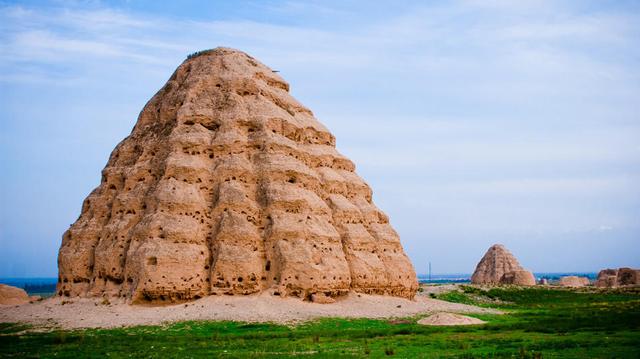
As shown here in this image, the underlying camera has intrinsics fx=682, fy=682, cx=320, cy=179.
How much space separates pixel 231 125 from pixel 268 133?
2.65 metres

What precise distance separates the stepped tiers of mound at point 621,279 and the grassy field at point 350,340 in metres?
62.6

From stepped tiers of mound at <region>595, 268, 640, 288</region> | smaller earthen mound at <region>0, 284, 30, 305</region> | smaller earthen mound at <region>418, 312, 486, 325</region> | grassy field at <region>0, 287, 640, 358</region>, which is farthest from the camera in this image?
stepped tiers of mound at <region>595, 268, 640, 288</region>

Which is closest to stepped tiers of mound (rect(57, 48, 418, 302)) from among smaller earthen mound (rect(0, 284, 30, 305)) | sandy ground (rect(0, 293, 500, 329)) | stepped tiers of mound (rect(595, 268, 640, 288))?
sandy ground (rect(0, 293, 500, 329))

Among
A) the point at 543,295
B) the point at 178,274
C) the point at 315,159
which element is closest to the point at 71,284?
the point at 178,274

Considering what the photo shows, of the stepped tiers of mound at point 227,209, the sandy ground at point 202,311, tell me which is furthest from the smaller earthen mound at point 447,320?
the stepped tiers of mound at point 227,209

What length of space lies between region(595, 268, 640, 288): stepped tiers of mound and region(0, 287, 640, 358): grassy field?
2465 inches

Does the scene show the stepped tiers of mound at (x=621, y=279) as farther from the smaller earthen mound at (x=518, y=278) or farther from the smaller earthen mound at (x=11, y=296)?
the smaller earthen mound at (x=11, y=296)

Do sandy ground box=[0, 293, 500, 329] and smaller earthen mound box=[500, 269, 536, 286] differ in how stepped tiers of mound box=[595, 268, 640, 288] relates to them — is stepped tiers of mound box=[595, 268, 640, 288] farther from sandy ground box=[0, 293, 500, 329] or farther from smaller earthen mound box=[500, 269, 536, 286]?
sandy ground box=[0, 293, 500, 329]

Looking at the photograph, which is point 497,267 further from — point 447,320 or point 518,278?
point 447,320

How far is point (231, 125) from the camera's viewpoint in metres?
47.8

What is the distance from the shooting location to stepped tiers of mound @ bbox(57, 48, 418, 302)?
4194cm

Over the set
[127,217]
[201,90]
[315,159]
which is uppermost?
[201,90]

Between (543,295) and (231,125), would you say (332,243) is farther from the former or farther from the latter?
(543,295)

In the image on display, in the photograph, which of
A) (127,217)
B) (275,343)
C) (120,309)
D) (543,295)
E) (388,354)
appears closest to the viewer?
(388,354)
